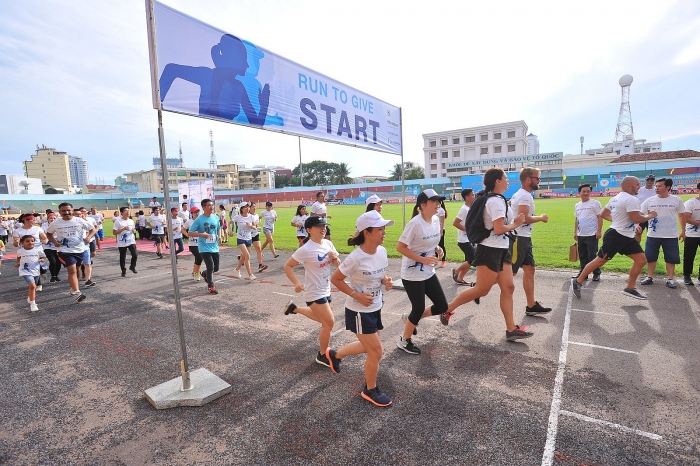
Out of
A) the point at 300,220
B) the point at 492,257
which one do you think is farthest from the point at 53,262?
the point at 492,257

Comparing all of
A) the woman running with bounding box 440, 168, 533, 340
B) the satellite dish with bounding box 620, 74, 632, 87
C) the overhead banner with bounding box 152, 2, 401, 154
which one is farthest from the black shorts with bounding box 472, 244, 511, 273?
the satellite dish with bounding box 620, 74, 632, 87

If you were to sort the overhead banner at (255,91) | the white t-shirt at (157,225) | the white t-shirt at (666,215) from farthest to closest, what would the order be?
the white t-shirt at (157,225) < the white t-shirt at (666,215) < the overhead banner at (255,91)

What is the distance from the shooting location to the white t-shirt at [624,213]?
236 inches

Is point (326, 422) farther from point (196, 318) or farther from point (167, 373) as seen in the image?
point (196, 318)

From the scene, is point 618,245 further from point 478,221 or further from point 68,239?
point 68,239

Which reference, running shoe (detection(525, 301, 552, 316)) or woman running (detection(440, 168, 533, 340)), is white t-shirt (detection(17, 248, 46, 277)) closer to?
woman running (detection(440, 168, 533, 340))

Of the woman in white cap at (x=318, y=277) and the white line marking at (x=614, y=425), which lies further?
the woman in white cap at (x=318, y=277)

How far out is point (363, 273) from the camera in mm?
3258

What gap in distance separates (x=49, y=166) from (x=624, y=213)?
146 meters

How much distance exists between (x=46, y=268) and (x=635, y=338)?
598 inches

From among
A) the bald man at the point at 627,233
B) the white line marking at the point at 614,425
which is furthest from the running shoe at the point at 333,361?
the bald man at the point at 627,233

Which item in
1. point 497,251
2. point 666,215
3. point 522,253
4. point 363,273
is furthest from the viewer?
point 666,215

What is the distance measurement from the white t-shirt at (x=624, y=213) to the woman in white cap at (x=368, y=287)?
5.15 m

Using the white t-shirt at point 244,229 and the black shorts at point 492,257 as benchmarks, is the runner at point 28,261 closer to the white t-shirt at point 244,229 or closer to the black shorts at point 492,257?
→ the white t-shirt at point 244,229
